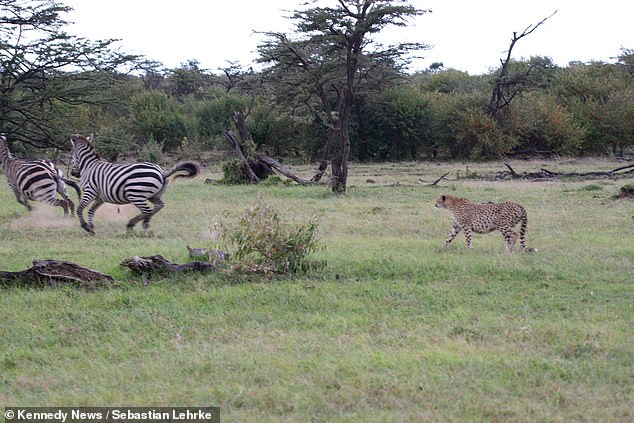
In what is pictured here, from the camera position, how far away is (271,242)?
881 centimetres

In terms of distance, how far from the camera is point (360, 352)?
5836mm

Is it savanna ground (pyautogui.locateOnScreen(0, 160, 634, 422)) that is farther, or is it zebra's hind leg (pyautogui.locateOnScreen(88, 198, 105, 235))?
zebra's hind leg (pyautogui.locateOnScreen(88, 198, 105, 235))

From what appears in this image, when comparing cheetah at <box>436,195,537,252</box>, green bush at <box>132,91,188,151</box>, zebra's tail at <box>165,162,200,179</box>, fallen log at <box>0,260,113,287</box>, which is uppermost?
green bush at <box>132,91,188,151</box>

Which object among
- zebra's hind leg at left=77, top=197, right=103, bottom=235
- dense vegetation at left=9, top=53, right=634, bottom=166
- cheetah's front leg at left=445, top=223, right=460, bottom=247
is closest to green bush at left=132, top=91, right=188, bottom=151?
dense vegetation at left=9, top=53, right=634, bottom=166

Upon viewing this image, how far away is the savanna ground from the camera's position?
500 centimetres

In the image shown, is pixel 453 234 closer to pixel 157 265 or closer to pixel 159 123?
pixel 157 265

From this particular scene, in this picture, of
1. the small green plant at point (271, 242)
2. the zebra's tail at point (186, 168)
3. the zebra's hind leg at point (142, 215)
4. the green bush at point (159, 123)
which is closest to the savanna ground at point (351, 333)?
the small green plant at point (271, 242)

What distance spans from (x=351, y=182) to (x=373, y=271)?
16.3 meters

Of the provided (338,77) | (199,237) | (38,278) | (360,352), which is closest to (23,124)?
(338,77)

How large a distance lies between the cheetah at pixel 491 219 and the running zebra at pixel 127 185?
17.1 ft

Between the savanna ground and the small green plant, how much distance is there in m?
0.31

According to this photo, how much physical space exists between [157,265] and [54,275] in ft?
3.79

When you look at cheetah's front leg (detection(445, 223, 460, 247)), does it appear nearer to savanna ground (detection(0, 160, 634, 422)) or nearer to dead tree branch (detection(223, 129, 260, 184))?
savanna ground (detection(0, 160, 634, 422))

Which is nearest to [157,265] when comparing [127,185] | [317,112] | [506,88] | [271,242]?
[271,242]
